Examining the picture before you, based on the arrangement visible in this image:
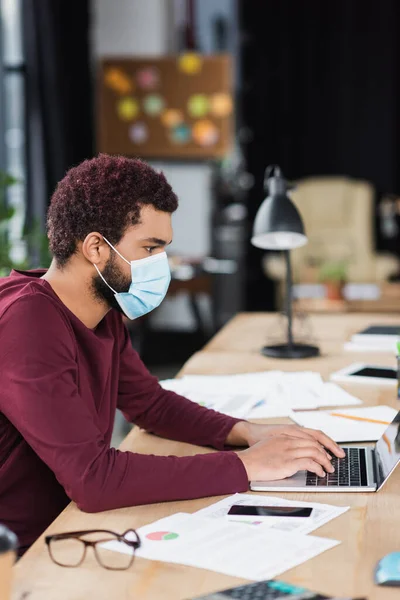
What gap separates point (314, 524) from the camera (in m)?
1.18

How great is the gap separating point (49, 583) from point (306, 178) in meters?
6.96

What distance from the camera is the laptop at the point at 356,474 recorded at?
132cm

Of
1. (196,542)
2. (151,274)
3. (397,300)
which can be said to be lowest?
(397,300)

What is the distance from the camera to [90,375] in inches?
57.5

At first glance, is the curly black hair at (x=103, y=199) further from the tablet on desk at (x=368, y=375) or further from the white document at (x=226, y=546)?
the tablet on desk at (x=368, y=375)

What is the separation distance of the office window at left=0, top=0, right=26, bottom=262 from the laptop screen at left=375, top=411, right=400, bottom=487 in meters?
3.39

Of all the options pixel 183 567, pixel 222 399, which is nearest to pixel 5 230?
pixel 222 399

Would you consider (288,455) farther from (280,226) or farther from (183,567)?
(280,226)

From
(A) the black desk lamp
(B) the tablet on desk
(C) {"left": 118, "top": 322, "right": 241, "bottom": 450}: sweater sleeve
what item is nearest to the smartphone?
(C) {"left": 118, "top": 322, "right": 241, "bottom": 450}: sweater sleeve

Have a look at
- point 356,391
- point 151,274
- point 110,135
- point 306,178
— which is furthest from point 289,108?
point 151,274

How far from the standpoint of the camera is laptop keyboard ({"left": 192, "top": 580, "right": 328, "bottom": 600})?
3.07 feet

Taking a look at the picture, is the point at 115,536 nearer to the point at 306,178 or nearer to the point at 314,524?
the point at 314,524

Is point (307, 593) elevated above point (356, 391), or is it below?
above

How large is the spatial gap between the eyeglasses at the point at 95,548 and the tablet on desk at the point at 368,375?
1100mm
